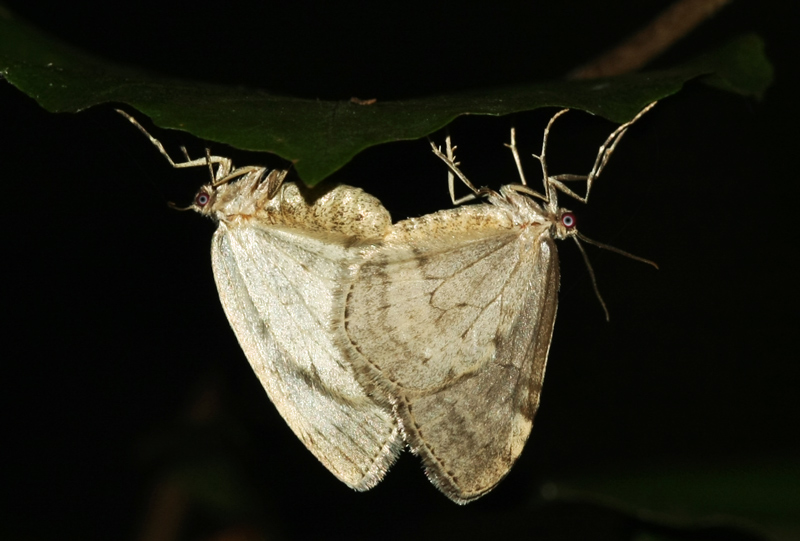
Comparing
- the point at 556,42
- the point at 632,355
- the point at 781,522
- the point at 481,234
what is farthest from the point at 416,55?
the point at 781,522

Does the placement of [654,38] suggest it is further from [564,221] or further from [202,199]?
[202,199]

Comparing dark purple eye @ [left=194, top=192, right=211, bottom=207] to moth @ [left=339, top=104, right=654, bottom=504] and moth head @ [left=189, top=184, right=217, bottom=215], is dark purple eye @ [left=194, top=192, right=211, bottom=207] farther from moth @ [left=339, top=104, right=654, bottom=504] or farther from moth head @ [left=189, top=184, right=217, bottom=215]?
moth @ [left=339, top=104, right=654, bottom=504]

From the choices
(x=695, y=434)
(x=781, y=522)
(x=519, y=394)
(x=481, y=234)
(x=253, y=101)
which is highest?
(x=253, y=101)

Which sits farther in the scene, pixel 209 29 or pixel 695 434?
pixel 209 29

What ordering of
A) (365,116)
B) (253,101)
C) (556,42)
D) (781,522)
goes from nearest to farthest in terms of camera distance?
(365,116)
(253,101)
(781,522)
(556,42)

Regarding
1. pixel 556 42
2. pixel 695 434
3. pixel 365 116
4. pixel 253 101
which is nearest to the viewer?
pixel 365 116

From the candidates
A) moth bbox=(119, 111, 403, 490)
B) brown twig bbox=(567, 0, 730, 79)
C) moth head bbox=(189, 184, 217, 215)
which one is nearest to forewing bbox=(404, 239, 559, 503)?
moth bbox=(119, 111, 403, 490)

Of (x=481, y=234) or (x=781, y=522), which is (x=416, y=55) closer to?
(x=481, y=234)

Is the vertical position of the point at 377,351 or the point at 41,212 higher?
the point at 41,212
